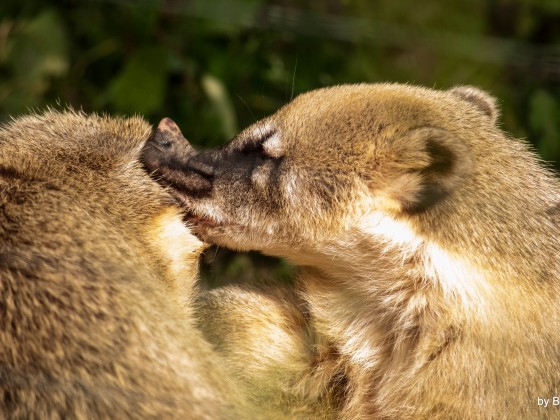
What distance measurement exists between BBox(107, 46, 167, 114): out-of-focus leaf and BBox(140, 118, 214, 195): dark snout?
3.72 ft

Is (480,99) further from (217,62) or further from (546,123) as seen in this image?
(217,62)

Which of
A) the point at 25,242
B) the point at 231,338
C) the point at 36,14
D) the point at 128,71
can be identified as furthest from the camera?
the point at 36,14

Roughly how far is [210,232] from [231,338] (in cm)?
34

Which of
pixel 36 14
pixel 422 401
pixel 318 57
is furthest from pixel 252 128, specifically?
pixel 36 14

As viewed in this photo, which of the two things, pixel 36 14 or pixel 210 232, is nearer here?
pixel 210 232

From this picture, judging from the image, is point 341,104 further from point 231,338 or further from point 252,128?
point 231,338

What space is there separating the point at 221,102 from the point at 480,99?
4.42 ft

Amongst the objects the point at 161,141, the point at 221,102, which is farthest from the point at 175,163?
the point at 221,102

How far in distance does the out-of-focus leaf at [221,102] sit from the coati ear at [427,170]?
1441mm

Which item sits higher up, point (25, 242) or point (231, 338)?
point (25, 242)

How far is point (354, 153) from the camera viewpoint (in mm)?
2480

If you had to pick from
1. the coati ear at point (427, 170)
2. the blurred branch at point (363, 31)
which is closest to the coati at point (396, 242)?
the coati ear at point (427, 170)

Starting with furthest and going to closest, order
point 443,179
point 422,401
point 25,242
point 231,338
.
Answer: point 231,338
point 443,179
point 422,401
point 25,242

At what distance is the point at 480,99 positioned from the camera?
287 centimetres
